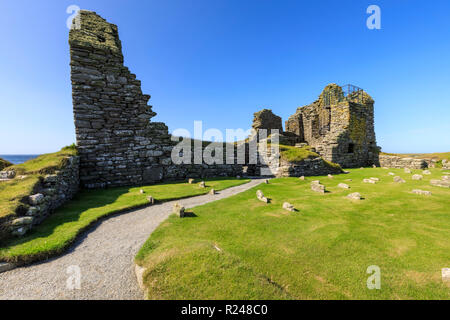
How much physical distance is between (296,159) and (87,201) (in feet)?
47.1

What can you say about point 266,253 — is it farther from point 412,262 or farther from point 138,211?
point 138,211

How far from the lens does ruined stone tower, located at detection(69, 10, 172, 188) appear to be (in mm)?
10742

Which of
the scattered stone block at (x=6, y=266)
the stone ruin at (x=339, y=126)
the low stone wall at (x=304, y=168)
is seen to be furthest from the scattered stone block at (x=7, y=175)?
the stone ruin at (x=339, y=126)

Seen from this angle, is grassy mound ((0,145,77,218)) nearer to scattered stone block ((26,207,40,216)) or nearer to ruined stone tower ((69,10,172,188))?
scattered stone block ((26,207,40,216))

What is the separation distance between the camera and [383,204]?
6.48 metres

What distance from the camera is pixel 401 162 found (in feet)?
60.4

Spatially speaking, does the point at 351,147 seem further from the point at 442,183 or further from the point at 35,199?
the point at 35,199

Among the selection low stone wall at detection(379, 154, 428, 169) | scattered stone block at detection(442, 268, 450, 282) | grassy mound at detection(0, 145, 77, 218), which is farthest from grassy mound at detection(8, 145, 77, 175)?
low stone wall at detection(379, 154, 428, 169)

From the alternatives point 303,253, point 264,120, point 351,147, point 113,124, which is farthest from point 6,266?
point 351,147

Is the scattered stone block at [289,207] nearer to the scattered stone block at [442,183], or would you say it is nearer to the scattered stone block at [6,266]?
the scattered stone block at [6,266]

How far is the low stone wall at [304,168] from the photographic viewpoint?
14453 millimetres

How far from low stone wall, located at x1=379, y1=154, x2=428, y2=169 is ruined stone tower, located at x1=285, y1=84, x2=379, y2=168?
136 cm

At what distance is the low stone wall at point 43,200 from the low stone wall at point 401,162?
89.5 feet

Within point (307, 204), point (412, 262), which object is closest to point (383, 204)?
point (307, 204)
